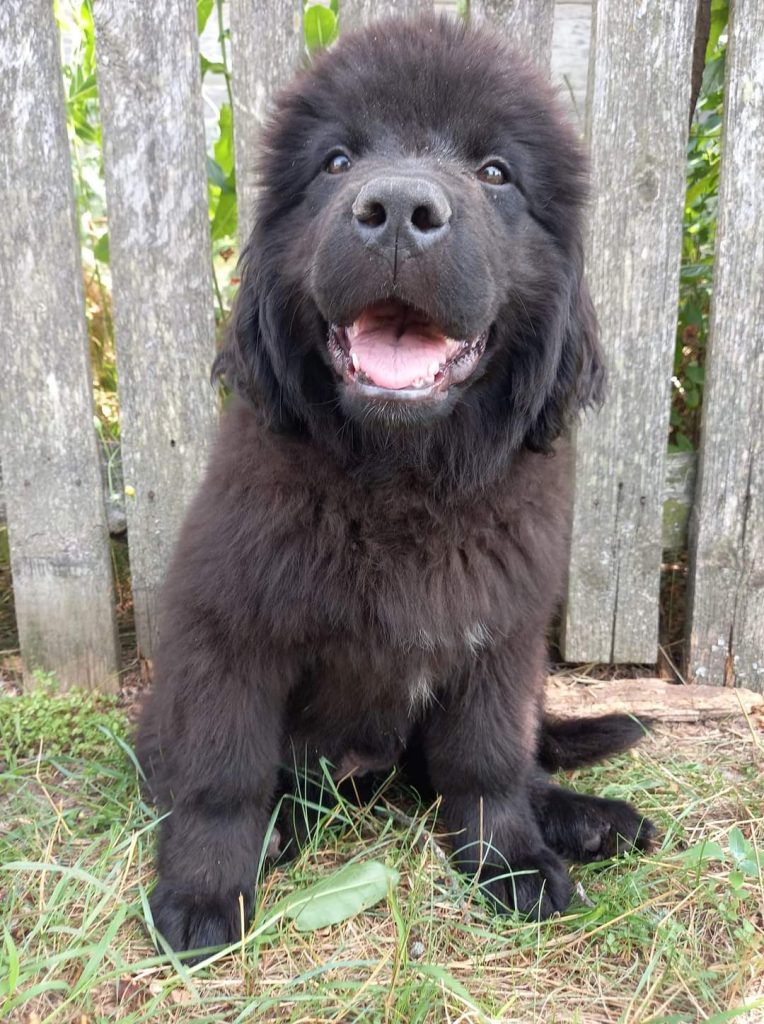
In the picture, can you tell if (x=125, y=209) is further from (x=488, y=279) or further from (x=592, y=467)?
(x=592, y=467)

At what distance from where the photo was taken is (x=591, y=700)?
270 cm

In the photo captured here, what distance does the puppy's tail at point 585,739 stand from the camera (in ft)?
7.66

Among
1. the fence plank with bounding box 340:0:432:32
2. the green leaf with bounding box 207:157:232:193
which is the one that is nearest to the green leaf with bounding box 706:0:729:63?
the fence plank with bounding box 340:0:432:32

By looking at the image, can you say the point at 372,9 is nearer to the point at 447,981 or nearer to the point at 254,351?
the point at 254,351

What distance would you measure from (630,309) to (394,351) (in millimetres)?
1009

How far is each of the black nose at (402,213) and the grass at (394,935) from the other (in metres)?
1.09

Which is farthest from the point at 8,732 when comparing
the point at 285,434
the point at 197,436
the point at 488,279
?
the point at 488,279

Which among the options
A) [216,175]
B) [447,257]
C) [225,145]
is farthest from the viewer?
[225,145]

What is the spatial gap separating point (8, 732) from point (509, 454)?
1460 mm

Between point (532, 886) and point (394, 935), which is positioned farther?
point (532, 886)

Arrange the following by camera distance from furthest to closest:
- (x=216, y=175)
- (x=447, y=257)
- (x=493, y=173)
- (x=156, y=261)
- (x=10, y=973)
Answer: (x=216, y=175)
(x=156, y=261)
(x=493, y=173)
(x=447, y=257)
(x=10, y=973)

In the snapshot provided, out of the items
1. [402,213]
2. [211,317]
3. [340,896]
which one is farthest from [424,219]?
[340,896]

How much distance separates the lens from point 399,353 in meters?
1.73

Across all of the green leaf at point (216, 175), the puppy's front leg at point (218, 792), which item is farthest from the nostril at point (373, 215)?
the green leaf at point (216, 175)
